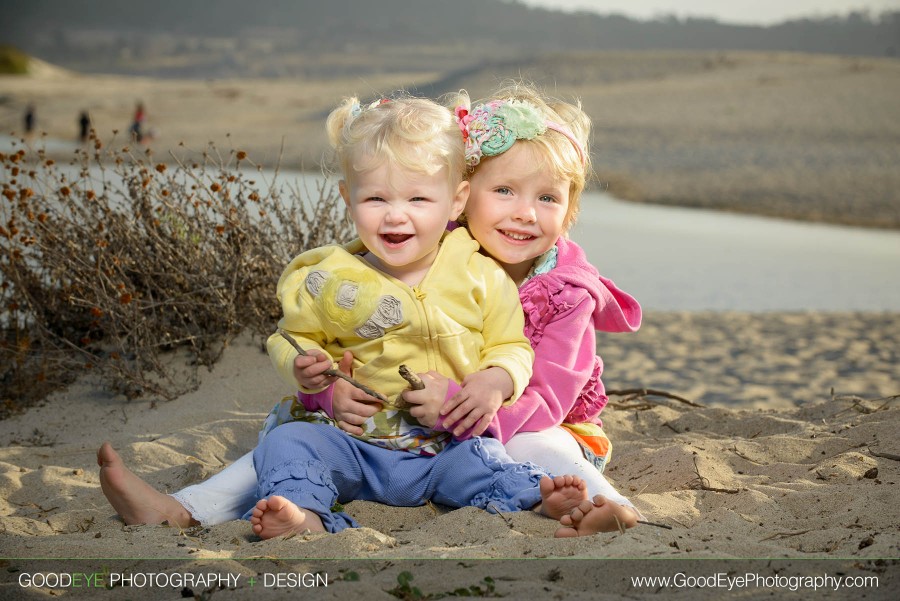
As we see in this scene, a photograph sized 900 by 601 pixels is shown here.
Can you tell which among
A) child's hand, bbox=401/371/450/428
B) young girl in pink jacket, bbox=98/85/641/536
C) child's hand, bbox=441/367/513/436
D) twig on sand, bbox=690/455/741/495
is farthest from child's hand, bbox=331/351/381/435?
twig on sand, bbox=690/455/741/495

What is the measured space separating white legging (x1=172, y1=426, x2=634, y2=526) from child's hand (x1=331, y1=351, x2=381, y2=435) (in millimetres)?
363

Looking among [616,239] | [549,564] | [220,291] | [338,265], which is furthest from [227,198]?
[616,239]

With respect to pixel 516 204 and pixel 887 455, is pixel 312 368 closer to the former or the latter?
pixel 516 204

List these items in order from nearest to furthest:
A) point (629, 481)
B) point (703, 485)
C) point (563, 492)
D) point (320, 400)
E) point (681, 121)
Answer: point (563, 492) < point (320, 400) < point (703, 485) < point (629, 481) < point (681, 121)

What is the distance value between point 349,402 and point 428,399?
0.24m

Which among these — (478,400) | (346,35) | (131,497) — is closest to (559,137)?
(478,400)

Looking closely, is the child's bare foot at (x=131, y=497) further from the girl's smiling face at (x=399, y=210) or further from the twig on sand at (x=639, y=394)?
the twig on sand at (x=639, y=394)

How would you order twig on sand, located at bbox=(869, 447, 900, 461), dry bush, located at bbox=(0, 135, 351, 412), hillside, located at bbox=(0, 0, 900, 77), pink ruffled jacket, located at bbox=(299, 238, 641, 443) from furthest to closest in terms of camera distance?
hillside, located at bbox=(0, 0, 900, 77) → dry bush, located at bbox=(0, 135, 351, 412) → twig on sand, located at bbox=(869, 447, 900, 461) → pink ruffled jacket, located at bbox=(299, 238, 641, 443)

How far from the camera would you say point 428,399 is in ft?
9.14

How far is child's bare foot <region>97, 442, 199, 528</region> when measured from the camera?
9.16ft

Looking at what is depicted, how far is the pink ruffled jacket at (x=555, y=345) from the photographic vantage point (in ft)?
9.95

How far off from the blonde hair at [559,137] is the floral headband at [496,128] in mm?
33

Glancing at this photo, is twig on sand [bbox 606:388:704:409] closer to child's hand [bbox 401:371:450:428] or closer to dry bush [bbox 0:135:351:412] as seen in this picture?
dry bush [bbox 0:135:351:412]

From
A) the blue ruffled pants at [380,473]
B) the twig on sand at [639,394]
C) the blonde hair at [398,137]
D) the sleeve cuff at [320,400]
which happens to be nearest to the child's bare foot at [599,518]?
the blue ruffled pants at [380,473]
